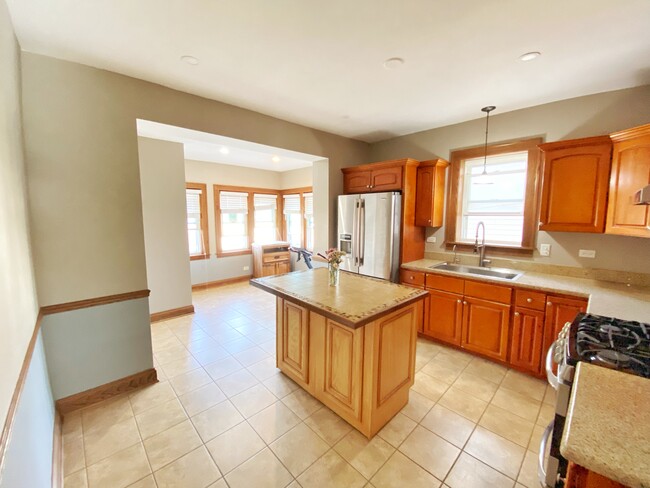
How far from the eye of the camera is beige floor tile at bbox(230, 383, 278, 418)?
82.2 inches

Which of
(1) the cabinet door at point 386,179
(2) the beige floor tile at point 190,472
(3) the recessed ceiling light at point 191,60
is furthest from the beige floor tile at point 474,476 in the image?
(3) the recessed ceiling light at point 191,60

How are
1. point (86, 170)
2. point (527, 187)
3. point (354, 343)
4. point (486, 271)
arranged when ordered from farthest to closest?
point (486, 271) → point (527, 187) → point (86, 170) → point (354, 343)

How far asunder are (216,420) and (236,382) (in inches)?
17.9

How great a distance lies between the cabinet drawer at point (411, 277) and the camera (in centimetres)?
Result: 315

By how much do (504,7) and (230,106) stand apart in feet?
7.64

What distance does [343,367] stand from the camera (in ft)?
6.37

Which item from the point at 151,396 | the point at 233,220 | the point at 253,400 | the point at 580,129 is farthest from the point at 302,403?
the point at 233,220

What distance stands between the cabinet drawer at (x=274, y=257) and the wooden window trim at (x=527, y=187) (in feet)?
12.5

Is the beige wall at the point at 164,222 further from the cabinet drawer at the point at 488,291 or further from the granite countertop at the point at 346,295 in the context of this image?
the cabinet drawer at the point at 488,291

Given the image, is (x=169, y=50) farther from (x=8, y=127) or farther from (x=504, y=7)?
(x=504, y=7)

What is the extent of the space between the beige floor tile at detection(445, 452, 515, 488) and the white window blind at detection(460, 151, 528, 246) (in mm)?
2284

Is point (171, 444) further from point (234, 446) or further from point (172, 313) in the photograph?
point (172, 313)

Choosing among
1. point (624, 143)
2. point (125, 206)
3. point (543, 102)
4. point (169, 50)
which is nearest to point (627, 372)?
point (624, 143)

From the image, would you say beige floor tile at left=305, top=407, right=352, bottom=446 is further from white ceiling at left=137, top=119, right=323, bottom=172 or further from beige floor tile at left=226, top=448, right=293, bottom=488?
white ceiling at left=137, top=119, right=323, bottom=172
